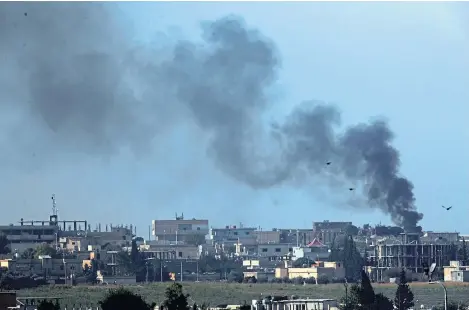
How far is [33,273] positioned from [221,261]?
34.6m

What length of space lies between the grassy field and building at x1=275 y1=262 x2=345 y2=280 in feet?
33.2

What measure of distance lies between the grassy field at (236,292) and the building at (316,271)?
10.1 meters

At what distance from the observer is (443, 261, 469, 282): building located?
5300 inches

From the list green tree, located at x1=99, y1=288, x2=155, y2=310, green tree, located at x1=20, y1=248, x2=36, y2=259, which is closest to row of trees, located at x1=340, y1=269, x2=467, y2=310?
green tree, located at x1=99, y1=288, x2=155, y2=310

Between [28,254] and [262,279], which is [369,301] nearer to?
[262,279]

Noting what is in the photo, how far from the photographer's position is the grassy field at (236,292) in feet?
359

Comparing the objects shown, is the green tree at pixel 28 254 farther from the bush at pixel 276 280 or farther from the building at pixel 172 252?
the bush at pixel 276 280

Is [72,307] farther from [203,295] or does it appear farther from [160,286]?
[160,286]

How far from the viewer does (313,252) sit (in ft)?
605

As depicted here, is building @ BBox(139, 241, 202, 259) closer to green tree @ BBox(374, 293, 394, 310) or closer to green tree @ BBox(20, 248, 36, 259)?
green tree @ BBox(20, 248, 36, 259)

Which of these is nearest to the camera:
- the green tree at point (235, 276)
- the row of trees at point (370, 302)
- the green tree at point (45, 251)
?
the row of trees at point (370, 302)

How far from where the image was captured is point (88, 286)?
444 ft

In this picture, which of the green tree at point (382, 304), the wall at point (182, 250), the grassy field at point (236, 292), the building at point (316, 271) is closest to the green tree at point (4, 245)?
the wall at point (182, 250)

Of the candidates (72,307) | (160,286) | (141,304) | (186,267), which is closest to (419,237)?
(186,267)
